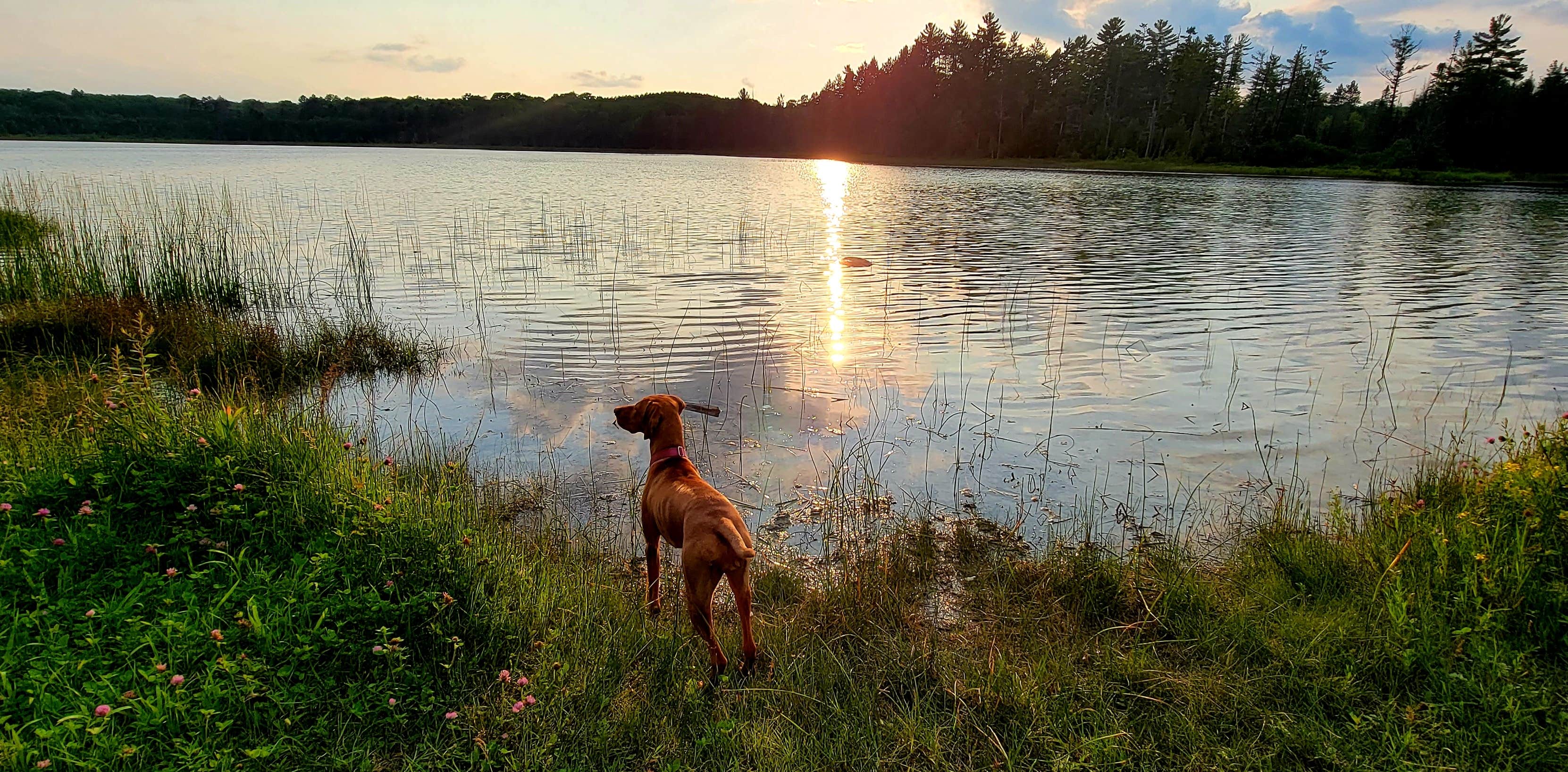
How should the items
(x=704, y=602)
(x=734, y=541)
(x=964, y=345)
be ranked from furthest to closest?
1. (x=964, y=345)
2. (x=704, y=602)
3. (x=734, y=541)

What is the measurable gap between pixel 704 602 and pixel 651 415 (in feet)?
4.18

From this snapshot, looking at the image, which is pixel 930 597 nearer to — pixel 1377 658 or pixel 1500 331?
pixel 1377 658

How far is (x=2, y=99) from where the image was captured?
87875 mm

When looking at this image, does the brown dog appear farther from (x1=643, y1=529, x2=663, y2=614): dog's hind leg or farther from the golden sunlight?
the golden sunlight

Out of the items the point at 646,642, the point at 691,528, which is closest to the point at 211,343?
the point at 646,642

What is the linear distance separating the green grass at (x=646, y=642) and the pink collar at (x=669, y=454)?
0.81 meters

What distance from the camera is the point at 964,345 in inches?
443

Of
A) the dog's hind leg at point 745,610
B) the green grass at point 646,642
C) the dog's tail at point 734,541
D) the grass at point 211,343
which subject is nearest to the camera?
the green grass at point 646,642

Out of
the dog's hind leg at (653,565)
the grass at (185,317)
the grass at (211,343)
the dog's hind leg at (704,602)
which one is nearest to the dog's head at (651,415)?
the dog's hind leg at (653,565)

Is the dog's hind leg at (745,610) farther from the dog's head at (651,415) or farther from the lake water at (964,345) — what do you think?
the lake water at (964,345)

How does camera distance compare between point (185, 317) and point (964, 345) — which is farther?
point (964, 345)

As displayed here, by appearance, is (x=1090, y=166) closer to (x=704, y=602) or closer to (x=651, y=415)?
(x=651, y=415)

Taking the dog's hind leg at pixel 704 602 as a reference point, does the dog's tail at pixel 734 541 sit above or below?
above

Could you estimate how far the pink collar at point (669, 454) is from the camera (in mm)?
4402
